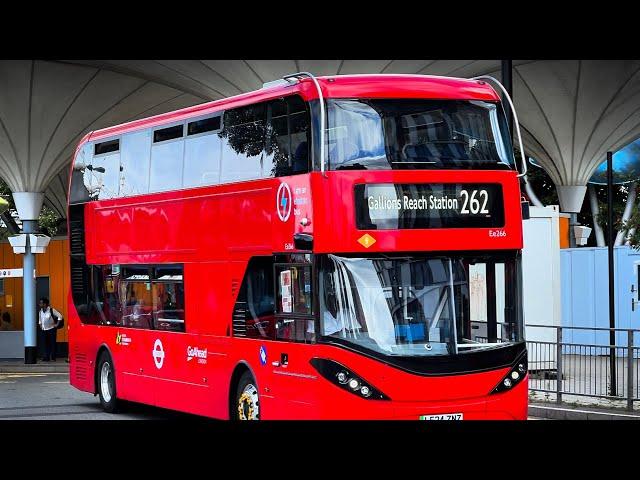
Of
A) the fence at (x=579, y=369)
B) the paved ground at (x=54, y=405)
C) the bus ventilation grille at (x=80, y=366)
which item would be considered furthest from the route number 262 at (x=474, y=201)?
the bus ventilation grille at (x=80, y=366)

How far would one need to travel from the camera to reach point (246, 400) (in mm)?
14758

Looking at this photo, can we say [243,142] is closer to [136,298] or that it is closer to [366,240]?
[366,240]

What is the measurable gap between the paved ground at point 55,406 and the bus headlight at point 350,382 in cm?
590

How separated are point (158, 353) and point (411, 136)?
5.98 m

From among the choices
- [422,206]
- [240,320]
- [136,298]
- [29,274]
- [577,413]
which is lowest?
[577,413]

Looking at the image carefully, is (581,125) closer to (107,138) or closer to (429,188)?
(107,138)

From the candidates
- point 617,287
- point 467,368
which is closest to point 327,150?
point 467,368

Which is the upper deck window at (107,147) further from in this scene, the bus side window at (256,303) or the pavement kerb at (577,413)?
the pavement kerb at (577,413)

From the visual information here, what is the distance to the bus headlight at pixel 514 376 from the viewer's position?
13.2 meters

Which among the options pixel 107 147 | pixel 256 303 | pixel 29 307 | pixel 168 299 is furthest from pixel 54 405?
pixel 29 307

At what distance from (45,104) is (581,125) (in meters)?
16.7

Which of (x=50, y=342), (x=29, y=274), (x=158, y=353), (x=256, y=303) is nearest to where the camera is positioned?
(x=256, y=303)

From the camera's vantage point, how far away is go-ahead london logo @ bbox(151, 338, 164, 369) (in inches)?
687

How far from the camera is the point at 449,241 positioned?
13.0 m
